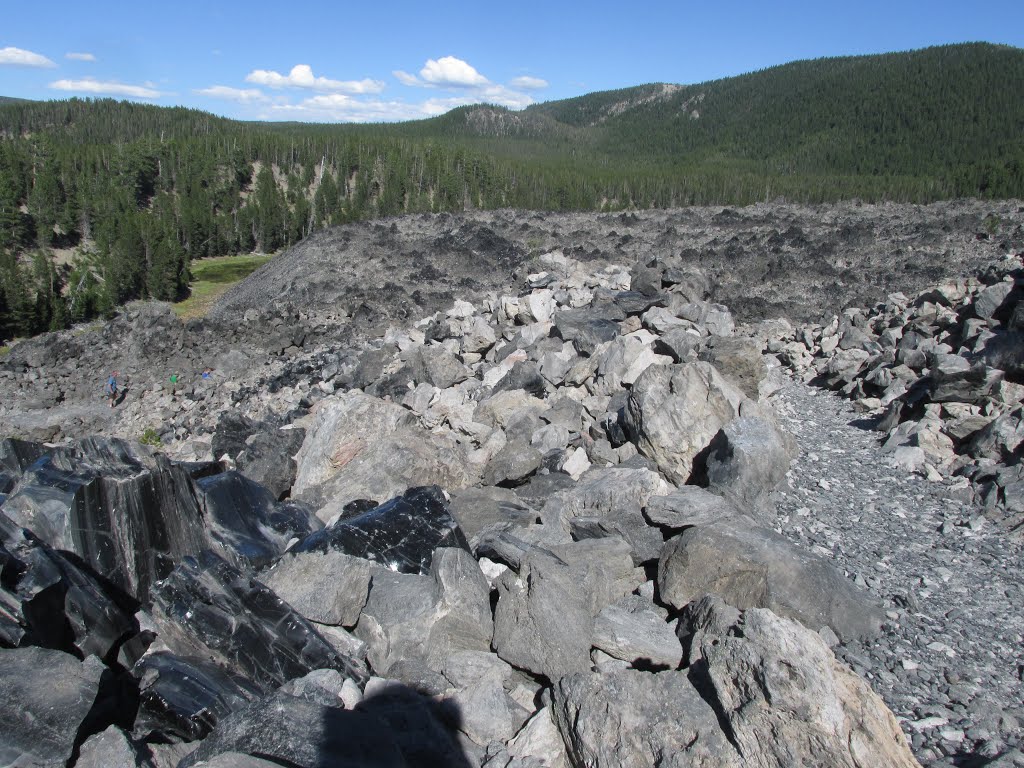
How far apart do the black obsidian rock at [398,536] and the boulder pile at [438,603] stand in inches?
1.1

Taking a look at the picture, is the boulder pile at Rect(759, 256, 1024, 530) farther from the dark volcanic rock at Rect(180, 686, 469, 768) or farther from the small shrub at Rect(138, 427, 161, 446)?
the small shrub at Rect(138, 427, 161, 446)

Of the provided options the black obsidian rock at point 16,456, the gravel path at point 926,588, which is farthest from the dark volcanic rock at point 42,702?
the gravel path at point 926,588

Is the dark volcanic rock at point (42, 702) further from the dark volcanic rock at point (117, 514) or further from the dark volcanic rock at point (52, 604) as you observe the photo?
the dark volcanic rock at point (117, 514)

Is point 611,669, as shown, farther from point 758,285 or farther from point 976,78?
point 976,78

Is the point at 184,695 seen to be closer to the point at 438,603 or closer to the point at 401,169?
the point at 438,603

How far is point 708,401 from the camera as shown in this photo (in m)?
9.95

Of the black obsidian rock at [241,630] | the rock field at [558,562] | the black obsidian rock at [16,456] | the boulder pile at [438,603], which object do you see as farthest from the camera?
the black obsidian rock at [16,456]

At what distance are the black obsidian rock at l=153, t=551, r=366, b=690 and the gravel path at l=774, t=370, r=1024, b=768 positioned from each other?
4.53 meters

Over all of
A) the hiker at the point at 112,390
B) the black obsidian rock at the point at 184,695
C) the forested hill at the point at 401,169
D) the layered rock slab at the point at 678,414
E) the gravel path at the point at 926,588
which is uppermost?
the forested hill at the point at 401,169

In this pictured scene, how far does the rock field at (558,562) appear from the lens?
4789 millimetres

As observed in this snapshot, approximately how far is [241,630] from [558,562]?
286 cm

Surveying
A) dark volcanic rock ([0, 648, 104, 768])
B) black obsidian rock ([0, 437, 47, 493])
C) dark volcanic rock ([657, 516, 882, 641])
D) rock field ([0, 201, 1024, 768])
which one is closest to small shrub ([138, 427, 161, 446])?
rock field ([0, 201, 1024, 768])

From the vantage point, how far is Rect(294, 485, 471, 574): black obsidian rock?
7238mm

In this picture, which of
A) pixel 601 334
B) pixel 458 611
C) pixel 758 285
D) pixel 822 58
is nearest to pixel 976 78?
pixel 822 58
